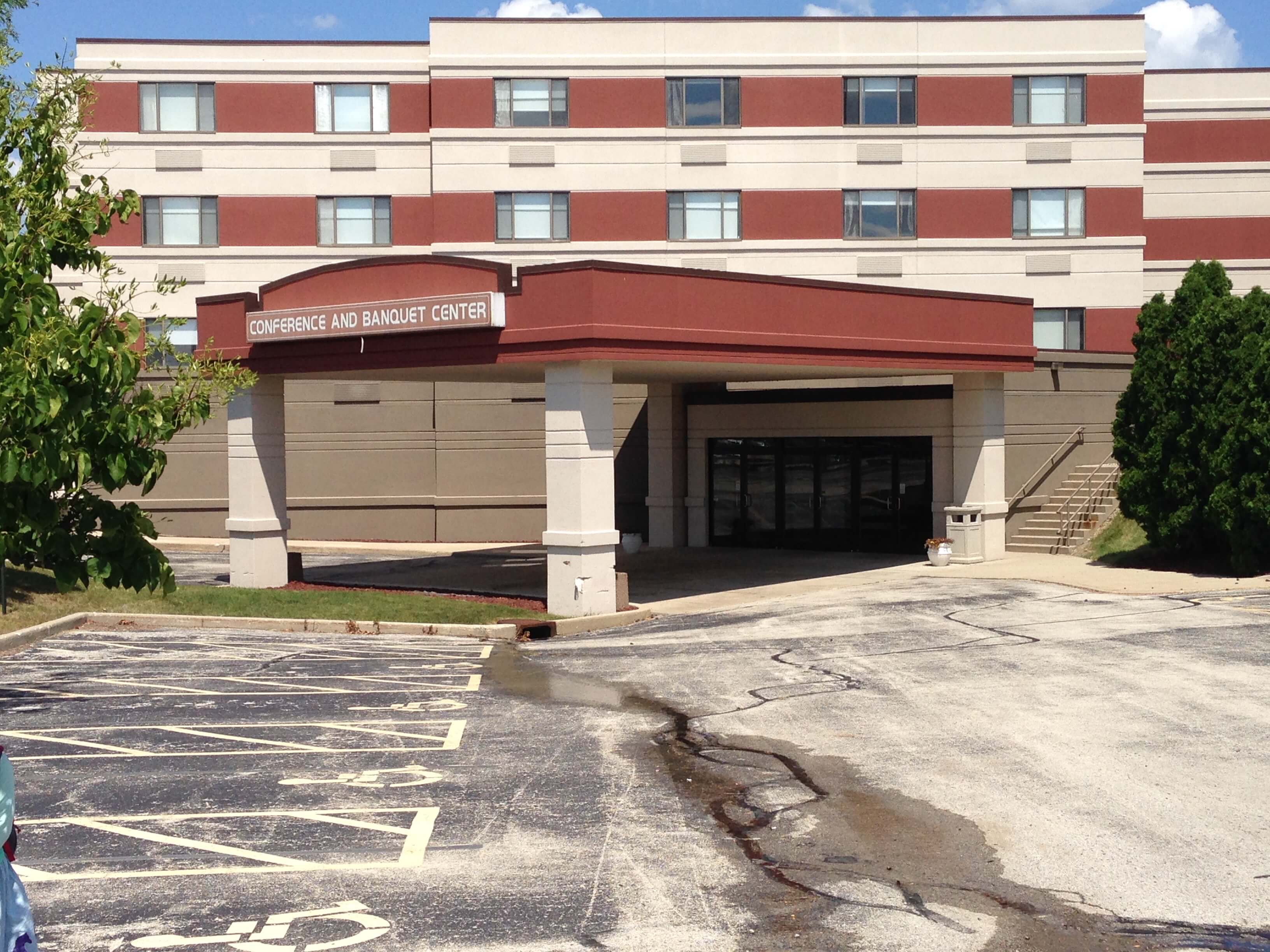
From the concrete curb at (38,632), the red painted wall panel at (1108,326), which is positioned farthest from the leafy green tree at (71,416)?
the red painted wall panel at (1108,326)

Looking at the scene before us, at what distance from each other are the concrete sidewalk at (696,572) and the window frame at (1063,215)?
14017mm

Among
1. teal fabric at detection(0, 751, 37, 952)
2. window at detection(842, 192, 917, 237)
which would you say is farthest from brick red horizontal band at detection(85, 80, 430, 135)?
teal fabric at detection(0, 751, 37, 952)

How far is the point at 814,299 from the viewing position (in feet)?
82.5

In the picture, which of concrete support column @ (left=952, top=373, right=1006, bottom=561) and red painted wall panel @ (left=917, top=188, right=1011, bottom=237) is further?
red painted wall panel @ (left=917, top=188, right=1011, bottom=237)

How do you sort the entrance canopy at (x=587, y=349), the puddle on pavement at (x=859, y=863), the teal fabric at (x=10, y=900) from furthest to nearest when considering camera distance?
the entrance canopy at (x=587, y=349), the puddle on pavement at (x=859, y=863), the teal fabric at (x=10, y=900)

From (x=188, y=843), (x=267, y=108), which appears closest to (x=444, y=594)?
(x=188, y=843)

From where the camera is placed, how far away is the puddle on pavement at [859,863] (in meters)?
8.21

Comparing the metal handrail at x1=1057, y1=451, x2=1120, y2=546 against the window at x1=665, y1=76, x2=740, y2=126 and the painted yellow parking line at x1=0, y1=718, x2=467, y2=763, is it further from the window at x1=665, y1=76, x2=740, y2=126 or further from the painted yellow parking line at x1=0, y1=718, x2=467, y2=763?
the painted yellow parking line at x1=0, y1=718, x2=467, y2=763

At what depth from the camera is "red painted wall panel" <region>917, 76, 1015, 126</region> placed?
41.3 m

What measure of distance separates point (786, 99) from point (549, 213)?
303 inches

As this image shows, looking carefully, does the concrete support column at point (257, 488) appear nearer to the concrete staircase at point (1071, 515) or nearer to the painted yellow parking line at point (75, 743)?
the painted yellow parking line at point (75, 743)

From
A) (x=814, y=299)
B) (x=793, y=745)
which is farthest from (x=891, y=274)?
(x=793, y=745)

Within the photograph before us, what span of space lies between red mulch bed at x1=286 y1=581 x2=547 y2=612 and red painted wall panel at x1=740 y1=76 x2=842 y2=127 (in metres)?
20.3

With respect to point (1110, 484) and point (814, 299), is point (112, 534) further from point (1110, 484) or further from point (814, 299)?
point (1110, 484)
